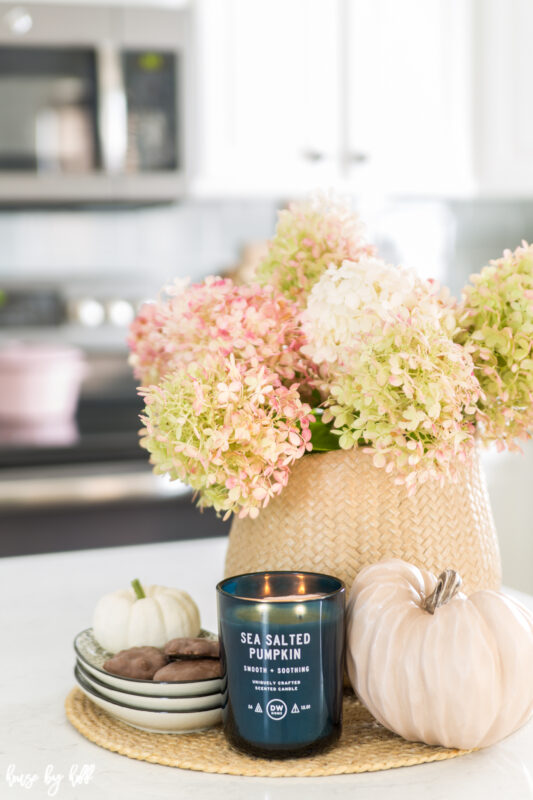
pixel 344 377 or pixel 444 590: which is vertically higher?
pixel 344 377

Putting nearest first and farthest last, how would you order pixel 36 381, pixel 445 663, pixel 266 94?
pixel 445 663
pixel 266 94
pixel 36 381

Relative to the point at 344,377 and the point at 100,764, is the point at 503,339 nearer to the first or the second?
the point at 344,377

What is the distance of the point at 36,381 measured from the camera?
→ 2.71 m

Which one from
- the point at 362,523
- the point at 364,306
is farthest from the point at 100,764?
the point at 364,306

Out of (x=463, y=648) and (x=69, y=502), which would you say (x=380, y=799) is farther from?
(x=69, y=502)

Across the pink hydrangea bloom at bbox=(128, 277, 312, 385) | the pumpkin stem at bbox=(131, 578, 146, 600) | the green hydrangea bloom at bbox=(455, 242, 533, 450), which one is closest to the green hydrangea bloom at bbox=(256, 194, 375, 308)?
the pink hydrangea bloom at bbox=(128, 277, 312, 385)

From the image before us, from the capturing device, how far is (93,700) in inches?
29.4

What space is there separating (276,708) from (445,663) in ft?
0.39

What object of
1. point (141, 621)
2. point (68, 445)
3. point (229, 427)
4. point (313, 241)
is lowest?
point (68, 445)

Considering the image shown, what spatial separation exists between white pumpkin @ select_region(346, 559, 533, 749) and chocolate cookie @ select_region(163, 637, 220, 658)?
111 millimetres

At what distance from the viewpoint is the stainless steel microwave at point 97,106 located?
8.09ft

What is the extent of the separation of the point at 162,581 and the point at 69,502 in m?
1.14

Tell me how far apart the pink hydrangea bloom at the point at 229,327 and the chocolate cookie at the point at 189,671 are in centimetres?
23

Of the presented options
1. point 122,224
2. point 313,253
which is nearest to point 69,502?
point 122,224
